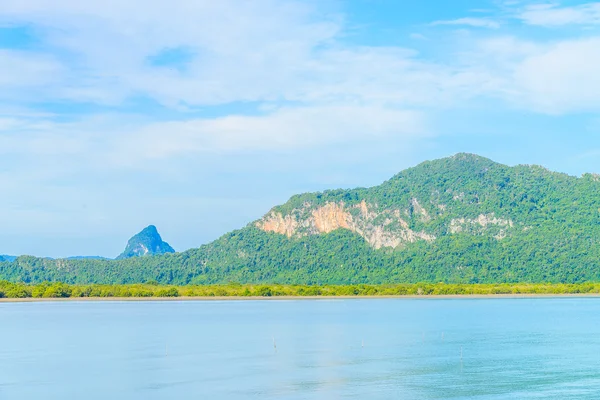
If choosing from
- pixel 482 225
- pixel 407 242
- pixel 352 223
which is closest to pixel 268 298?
pixel 407 242

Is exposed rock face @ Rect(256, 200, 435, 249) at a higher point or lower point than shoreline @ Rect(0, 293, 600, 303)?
higher

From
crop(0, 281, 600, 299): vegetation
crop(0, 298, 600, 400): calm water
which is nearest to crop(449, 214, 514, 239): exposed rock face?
crop(0, 281, 600, 299): vegetation

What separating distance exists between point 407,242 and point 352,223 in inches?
647

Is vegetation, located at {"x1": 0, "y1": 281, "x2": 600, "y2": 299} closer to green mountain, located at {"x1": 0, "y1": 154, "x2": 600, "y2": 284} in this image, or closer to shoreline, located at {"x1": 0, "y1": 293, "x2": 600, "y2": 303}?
shoreline, located at {"x1": 0, "y1": 293, "x2": 600, "y2": 303}

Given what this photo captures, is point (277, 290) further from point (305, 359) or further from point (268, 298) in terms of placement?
point (305, 359)

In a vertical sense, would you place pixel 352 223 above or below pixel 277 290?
above

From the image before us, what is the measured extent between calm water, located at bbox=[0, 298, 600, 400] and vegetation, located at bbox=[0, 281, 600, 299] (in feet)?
160

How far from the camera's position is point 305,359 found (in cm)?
4653

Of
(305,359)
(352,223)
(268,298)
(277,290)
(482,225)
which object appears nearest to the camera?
(305,359)

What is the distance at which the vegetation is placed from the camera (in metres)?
125

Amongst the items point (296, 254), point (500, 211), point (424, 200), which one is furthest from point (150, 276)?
point (500, 211)

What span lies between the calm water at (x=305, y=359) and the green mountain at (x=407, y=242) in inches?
3061

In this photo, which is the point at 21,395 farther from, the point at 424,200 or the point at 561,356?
the point at 424,200

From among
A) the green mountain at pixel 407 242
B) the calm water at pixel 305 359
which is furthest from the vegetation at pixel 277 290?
the calm water at pixel 305 359
